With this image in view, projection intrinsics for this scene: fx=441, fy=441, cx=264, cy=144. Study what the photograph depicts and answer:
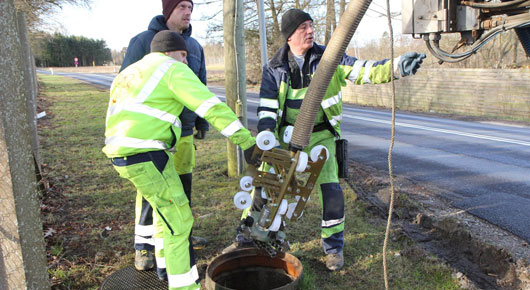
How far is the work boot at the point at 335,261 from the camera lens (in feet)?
12.2

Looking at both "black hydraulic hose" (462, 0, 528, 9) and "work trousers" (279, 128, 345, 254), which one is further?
"work trousers" (279, 128, 345, 254)

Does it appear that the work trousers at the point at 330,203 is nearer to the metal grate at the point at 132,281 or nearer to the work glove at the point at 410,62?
the work glove at the point at 410,62

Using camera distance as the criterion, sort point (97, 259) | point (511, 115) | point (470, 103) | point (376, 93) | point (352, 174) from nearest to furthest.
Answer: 1. point (97, 259)
2. point (352, 174)
3. point (511, 115)
4. point (470, 103)
5. point (376, 93)

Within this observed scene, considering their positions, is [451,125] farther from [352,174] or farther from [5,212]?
[5,212]

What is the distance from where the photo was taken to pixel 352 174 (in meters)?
7.01

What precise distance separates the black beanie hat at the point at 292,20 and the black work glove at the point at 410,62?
→ 3.21ft

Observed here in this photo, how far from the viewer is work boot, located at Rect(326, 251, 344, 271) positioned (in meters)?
3.71

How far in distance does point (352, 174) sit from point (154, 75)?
4.71m

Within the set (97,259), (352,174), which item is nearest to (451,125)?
(352,174)

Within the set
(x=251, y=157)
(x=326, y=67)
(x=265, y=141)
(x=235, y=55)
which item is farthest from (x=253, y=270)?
(x=235, y=55)

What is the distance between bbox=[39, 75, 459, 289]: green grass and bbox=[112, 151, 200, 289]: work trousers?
84 centimetres

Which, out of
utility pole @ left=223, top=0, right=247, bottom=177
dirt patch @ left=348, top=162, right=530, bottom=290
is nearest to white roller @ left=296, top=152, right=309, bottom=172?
dirt patch @ left=348, top=162, right=530, bottom=290

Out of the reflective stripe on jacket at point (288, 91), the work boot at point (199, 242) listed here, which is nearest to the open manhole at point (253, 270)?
the work boot at point (199, 242)

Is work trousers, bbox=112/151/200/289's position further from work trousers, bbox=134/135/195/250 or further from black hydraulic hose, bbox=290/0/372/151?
black hydraulic hose, bbox=290/0/372/151
